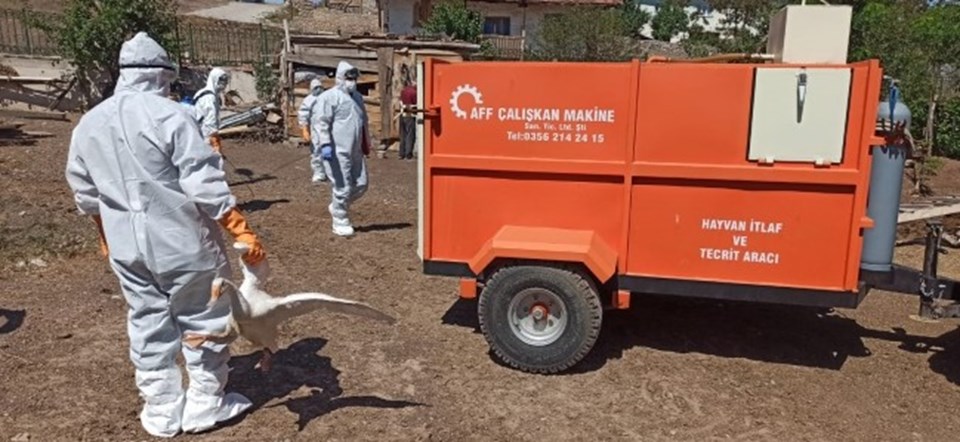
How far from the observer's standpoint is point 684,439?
157 inches

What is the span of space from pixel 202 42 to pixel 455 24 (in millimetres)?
10932

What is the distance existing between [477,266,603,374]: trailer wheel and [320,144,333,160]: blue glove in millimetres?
3993

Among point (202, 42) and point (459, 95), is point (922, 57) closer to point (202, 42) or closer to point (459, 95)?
point (459, 95)

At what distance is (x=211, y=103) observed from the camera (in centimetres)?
813

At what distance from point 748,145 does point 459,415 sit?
2.17 metres

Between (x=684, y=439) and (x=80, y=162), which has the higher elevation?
(x=80, y=162)

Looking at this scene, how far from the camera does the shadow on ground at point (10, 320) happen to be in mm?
5184

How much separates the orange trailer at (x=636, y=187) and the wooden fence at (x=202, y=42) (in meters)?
A: 15.3

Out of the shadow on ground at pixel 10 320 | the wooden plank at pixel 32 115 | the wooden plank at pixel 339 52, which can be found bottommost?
the shadow on ground at pixel 10 320

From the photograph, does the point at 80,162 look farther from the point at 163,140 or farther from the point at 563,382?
the point at 563,382

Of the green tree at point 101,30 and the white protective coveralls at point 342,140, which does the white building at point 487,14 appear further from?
the white protective coveralls at point 342,140

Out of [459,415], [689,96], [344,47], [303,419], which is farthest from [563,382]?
[344,47]

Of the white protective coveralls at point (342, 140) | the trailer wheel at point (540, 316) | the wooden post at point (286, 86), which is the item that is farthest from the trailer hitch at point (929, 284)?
the wooden post at point (286, 86)

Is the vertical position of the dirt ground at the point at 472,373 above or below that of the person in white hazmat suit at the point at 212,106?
below
